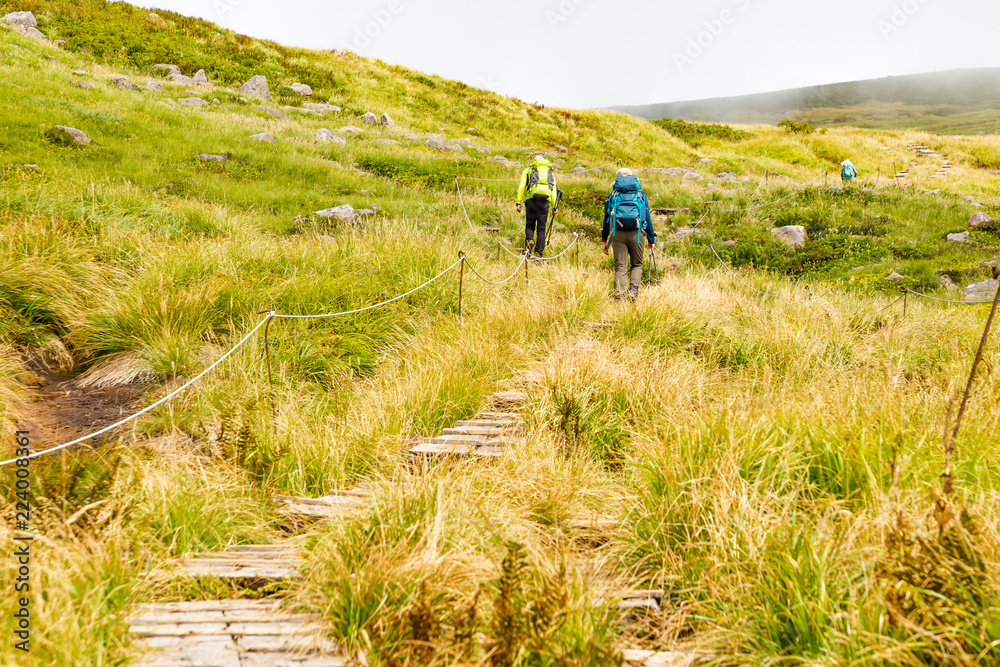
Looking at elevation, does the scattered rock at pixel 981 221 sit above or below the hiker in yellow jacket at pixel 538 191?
below

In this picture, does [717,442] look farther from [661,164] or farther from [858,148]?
[858,148]

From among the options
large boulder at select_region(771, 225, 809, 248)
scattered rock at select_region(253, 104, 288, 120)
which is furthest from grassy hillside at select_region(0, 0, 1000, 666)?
scattered rock at select_region(253, 104, 288, 120)

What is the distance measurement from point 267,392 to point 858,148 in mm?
41730

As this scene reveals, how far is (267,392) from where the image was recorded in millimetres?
5086

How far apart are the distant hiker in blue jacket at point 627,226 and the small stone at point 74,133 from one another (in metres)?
11.0

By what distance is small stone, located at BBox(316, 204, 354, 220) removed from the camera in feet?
35.4

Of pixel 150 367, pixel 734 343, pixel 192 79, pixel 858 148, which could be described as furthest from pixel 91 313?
pixel 858 148

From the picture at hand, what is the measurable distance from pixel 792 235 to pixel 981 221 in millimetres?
4952

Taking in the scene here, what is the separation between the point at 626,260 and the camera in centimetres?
957

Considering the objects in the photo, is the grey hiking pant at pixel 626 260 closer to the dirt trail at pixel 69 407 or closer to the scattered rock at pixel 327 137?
the dirt trail at pixel 69 407

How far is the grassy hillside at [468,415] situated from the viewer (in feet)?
7.32

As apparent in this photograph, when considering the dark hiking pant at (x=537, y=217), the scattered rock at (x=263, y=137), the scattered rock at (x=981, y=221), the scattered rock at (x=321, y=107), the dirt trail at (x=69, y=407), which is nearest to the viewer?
the dirt trail at (x=69, y=407)

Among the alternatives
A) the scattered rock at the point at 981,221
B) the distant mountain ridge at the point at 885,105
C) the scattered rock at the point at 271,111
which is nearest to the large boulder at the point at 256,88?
the scattered rock at the point at 271,111

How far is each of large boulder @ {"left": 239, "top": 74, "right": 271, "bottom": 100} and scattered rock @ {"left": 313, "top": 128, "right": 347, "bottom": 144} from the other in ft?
24.6
